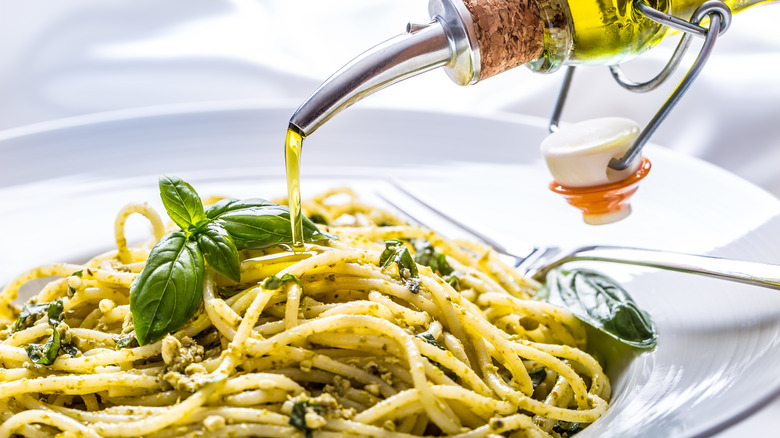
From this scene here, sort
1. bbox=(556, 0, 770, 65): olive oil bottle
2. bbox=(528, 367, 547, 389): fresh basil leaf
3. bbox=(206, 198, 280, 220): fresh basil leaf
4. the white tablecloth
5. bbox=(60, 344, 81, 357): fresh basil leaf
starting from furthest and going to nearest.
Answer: the white tablecloth, bbox=(528, 367, 547, 389): fresh basil leaf, bbox=(206, 198, 280, 220): fresh basil leaf, bbox=(60, 344, 81, 357): fresh basil leaf, bbox=(556, 0, 770, 65): olive oil bottle

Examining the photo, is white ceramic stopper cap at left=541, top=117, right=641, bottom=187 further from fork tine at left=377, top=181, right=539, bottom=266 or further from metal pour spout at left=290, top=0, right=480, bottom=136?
fork tine at left=377, top=181, right=539, bottom=266

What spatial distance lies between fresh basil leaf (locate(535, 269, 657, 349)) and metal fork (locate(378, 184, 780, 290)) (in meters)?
0.08

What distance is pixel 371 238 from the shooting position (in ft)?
11.6

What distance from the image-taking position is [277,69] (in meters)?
6.33

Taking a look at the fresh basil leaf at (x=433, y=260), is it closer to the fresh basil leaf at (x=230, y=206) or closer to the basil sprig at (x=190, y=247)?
the basil sprig at (x=190, y=247)

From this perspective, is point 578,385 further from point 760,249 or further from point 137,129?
point 137,129

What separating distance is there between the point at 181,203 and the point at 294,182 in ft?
1.29

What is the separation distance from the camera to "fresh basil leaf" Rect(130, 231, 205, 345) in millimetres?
2488

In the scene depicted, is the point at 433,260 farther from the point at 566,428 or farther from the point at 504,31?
the point at 504,31

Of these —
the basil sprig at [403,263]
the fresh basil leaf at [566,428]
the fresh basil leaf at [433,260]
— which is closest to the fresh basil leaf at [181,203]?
the basil sprig at [403,263]

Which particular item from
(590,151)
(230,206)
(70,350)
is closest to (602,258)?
(590,151)

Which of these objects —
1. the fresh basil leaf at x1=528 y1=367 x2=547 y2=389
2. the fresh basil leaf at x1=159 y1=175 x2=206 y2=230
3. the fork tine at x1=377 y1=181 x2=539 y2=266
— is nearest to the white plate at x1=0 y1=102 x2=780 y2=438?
the fork tine at x1=377 y1=181 x2=539 y2=266

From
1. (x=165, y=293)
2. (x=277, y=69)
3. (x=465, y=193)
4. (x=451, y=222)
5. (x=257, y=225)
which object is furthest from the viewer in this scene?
(x=277, y=69)

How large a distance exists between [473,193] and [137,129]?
1.85 meters
